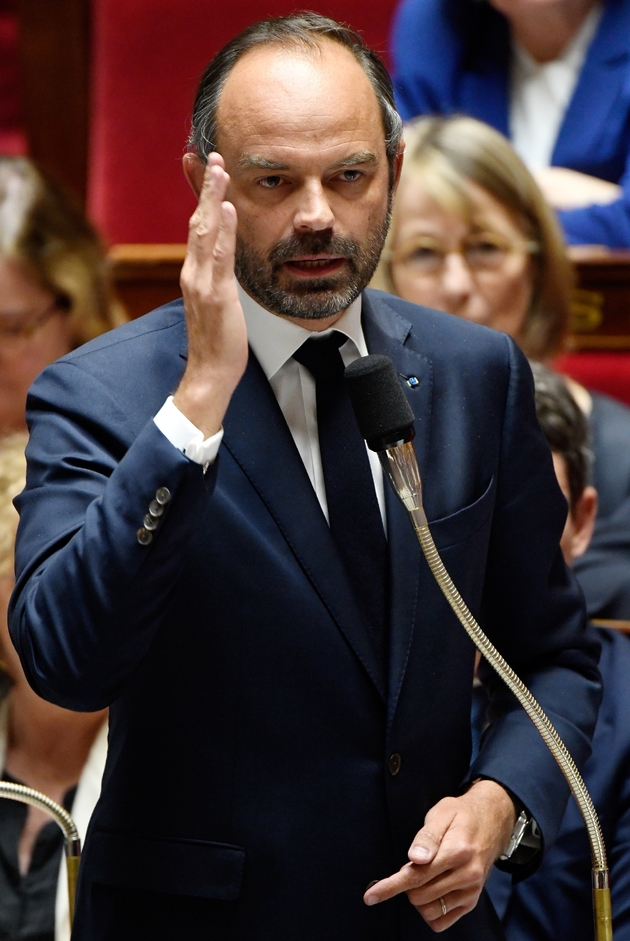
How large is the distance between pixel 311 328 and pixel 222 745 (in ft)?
0.73

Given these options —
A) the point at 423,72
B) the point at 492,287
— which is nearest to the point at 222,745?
the point at 492,287

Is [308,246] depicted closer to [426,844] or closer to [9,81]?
[426,844]

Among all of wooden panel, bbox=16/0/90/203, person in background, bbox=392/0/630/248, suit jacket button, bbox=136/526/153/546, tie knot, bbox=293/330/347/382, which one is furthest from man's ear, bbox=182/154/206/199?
wooden panel, bbox=16/0/90/203

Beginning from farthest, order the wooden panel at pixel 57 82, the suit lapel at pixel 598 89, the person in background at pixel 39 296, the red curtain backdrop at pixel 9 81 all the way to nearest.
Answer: the red curtain backdrop at pixel 9 81 < the wooden panel at pixel 57 82 < the suit lapel at pixel 598 89 < the person in background at pixel 39 296

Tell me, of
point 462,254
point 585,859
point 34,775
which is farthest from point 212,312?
point 462,254

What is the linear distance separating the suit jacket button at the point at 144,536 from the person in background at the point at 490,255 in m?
0.96

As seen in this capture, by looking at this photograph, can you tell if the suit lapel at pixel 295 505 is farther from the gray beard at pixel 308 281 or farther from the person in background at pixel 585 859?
the person in background at pixel 585 859

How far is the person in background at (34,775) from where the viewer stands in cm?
109

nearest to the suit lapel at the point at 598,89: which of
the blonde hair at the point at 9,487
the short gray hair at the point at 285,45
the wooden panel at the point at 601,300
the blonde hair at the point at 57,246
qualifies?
the wooden panel at the point at 601,300

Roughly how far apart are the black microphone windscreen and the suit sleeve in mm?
75

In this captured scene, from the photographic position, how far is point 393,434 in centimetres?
64

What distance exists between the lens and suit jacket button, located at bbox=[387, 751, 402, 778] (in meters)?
0.71

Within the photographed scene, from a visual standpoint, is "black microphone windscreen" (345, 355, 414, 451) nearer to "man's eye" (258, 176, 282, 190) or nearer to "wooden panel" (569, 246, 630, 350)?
"man's eye" (258, 176, 282, 190)

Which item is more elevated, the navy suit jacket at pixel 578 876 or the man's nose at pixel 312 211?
the man's nose at pixel 312 211
